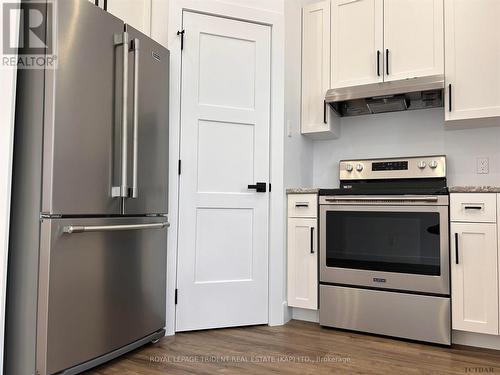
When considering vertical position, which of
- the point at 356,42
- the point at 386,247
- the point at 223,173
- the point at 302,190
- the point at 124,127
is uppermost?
the point at 356,42

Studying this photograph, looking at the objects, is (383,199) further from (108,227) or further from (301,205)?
(108,227)

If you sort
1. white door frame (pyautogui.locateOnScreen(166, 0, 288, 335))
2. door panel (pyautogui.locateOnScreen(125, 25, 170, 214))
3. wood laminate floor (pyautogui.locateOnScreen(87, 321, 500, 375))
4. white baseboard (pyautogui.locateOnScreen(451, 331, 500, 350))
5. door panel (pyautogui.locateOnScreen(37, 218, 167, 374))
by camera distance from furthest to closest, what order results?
white door frame (pyautogui.locateOnScreen(166, 0, 288, 335)) < white baseboard (pyautogui.locateOnScreen(451, 331, 500, 350)) < door panel (pyautogui.locateOnScreen(125, 25, 170, 214)) < wood laminate floor (pyautogui.locateOnScreen(87, 321, 500, 375)) < door panel (pyautogui.locateOnScreen(37, 218, 167, 374))

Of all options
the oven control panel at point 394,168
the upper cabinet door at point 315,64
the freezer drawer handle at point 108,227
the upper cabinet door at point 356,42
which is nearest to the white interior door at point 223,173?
the freezer drawer handle at point 108,227

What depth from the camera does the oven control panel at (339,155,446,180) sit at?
9.17ft

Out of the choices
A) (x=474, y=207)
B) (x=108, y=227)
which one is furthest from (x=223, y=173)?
(x=474, y=207)

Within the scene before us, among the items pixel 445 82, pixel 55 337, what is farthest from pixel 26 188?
pixel 445 82

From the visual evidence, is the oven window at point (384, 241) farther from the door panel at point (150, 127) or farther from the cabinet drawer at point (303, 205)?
the door panel at point (150, 127)

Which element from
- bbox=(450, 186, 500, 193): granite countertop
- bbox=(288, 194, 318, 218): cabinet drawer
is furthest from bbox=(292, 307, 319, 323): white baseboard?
bbox=(450, 186, 500, 193): granite countertop

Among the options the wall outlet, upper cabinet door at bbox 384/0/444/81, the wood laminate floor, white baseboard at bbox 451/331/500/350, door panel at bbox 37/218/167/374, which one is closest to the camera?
door panel at bbox 37/218/167/374

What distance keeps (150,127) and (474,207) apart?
6.19 feet

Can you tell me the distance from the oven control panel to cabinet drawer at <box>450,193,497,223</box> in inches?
21.3

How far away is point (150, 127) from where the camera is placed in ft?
7.36

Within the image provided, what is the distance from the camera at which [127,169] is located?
2.03 meters

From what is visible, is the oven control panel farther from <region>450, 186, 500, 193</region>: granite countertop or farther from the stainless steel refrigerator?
the stainless steel refrigerator
